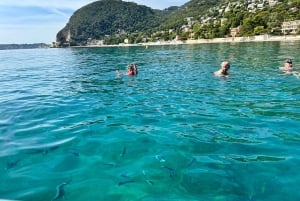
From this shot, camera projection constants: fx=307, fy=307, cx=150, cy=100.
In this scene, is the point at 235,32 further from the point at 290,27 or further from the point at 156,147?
the point at 156,147

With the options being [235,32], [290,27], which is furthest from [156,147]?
[235,32]

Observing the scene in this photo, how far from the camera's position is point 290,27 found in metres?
104

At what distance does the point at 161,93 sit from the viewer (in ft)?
53.3

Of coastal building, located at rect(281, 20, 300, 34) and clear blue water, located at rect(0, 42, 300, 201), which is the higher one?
coastal building, located at rect(281, 20, 300, 34)

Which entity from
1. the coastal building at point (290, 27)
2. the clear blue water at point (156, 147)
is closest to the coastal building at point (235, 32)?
the coastal building at point (290, 27)

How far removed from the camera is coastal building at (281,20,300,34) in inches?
3937

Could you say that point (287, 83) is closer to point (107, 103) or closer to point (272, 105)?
point (272, 105)

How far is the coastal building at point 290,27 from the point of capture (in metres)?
100.0

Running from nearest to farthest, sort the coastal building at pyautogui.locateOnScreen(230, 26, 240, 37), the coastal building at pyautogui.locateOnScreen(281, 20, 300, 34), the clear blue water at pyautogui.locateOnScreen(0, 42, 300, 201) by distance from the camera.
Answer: the clear blue water at pyautogui.locateOnScreen(0, 42, 300, 201) → the coastal building at pyautogui.locateOnScreen(281, 20, 300, 34) → the coastal building at pyautogui.locateOnScreen(230, 26, 240, 37)

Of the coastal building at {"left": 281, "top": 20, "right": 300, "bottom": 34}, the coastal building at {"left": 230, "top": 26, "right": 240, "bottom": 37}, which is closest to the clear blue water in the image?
the coastal building at {"left": 281, "top": 20, "right": 300, "bottom": 34}

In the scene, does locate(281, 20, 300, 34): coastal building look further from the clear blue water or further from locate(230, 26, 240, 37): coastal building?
the clear blue water

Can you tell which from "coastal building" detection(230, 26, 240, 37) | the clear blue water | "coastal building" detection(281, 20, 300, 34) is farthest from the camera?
"coastal building" detection(230, 26, 240, 37)

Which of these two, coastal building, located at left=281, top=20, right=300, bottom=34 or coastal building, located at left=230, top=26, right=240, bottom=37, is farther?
A: coastal building, located at left=230, top=26, right=240, bottom=37

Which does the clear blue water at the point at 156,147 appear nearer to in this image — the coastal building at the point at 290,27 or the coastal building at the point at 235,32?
the coastal building at the point at 290,27
